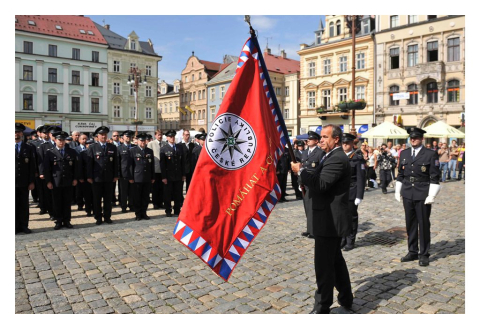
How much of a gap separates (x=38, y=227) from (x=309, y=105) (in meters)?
40.7

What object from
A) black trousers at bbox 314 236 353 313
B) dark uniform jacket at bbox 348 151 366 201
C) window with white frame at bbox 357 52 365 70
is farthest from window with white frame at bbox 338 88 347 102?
black trousers at bbox 314 236 353 313

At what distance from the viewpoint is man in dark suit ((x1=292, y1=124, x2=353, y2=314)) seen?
13.3 feet

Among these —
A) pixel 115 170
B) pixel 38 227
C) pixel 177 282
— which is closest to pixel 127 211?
pixel 115 170

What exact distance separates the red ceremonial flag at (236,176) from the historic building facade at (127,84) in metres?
46.6

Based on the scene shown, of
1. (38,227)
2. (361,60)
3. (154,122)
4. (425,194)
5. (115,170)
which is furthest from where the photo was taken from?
(154,122)

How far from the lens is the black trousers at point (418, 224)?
20.1 ft

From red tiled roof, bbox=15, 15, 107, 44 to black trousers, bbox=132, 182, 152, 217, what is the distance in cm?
3663

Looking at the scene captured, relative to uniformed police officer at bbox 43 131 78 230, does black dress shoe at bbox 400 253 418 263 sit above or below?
below

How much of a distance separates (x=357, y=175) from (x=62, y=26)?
149ft

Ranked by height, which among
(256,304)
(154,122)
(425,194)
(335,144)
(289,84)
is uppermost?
(289,84)

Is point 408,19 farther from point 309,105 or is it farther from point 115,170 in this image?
point 115,170

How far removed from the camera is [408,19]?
3631 cm

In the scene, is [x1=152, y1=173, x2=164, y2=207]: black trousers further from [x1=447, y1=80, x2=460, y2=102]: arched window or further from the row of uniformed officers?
[x1=447, y1=80, x2=460, y2=102]: arched window

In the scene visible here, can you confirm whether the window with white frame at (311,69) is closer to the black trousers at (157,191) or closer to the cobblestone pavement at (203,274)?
the black trousers at (157,191)
